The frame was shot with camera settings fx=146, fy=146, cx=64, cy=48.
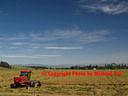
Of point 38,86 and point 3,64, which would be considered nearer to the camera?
point 38,86

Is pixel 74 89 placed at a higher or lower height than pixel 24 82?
lower

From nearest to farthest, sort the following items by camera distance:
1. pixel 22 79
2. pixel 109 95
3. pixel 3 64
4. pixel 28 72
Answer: pixel 109 95
pixel 22 79
pixel 28 72
pixel 3 64

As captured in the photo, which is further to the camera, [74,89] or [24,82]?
[24,82]

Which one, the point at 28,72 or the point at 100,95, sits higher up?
the point at 28,72

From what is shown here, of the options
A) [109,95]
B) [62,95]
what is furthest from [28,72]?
[109,95]

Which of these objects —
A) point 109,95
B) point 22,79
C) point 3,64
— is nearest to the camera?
point 109,95

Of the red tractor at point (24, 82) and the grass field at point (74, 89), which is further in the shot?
the red tractor at point (24, 82)

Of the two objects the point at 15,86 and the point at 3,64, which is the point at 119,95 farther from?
the point at 3,64

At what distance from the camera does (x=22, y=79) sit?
24.1 meters

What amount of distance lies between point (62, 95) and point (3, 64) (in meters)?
155

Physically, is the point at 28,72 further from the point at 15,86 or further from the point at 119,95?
the point at 119,95

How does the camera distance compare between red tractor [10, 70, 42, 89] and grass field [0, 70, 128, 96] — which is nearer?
grass field [0, 70, 128, 96]

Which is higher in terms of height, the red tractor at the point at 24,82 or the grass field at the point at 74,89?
the red tractor at the point at 24,82

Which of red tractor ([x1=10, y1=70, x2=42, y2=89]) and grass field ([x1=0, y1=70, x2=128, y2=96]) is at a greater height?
red tractor ([x1=10, y1=70, x2=42, y2=89])
